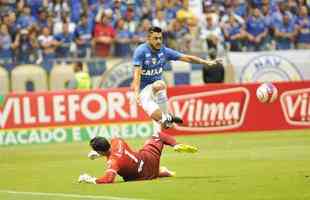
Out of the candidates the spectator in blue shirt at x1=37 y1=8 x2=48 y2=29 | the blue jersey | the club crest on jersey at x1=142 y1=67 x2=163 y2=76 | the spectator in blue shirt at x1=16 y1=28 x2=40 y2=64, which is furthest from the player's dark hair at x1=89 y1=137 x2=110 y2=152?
the spectator in blue shirt at x1=37 y1=8 x2=48 y2=29

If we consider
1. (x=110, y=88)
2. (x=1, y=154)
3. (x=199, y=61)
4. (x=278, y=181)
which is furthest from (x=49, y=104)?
(x=278, y=181)

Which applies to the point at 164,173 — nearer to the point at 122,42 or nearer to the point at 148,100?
the point at 148,100

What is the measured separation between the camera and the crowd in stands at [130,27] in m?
27.7

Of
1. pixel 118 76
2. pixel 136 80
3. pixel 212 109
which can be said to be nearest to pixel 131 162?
pixel 136 80

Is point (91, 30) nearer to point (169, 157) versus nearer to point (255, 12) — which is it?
point (255, 12)

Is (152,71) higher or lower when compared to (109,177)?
higher

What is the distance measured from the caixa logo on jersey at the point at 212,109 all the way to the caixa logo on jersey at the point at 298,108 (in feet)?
3.38

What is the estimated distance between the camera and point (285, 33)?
3011 cm

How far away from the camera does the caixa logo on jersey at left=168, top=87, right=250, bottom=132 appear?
25438 millimetres

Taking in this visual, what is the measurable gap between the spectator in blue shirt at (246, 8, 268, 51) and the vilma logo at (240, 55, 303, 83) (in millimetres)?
966

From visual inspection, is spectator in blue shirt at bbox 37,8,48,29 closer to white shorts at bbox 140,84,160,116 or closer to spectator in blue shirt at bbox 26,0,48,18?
spectator in blue shirt at bbox 26,0,48,18

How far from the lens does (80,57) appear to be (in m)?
27.6

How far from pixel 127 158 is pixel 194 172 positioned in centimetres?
240

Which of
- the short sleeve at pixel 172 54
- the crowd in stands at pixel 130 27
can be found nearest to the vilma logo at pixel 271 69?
the crowd in stands at pixel 130 27
